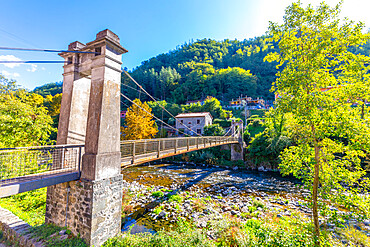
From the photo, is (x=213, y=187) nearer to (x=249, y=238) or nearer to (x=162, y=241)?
(x=249, y=238)

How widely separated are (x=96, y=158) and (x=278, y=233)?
4.44 meters

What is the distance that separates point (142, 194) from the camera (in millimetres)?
8055

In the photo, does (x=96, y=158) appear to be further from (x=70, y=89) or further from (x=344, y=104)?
(x=344, y=104)

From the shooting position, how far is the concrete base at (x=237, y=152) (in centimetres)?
1612

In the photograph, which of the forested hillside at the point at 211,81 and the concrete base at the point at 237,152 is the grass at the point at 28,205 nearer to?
the concrete base at the point at 237,152

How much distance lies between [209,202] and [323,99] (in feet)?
20.5

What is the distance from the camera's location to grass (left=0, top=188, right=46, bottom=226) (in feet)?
18.0

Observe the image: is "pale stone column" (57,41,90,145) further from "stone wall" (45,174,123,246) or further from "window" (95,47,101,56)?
"stone wall" (45,174,123,246)

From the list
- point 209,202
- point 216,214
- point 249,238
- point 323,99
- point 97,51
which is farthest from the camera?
point 209,202

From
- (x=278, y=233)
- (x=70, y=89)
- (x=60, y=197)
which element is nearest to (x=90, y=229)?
(x=60, y=197)

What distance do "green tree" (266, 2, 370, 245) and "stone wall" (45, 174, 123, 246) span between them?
4.45 metres

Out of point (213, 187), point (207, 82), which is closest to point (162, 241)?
point (213, 187)

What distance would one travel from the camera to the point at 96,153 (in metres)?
3.60

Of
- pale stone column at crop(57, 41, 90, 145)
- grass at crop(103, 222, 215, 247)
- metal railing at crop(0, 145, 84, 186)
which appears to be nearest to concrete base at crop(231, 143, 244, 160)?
grass at crop(103, 222, 215, 247)
